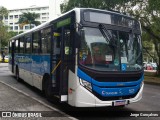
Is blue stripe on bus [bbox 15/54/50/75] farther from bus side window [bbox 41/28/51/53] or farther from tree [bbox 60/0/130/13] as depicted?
tree [bbox 60/0/130/13]

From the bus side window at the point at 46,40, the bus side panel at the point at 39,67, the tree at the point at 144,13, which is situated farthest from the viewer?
the tree at the point at 144,13

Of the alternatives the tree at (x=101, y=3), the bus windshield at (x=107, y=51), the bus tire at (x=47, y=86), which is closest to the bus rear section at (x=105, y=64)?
the bus windshield at (x=107, y=51)

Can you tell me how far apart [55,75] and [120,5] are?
13678 millimetres

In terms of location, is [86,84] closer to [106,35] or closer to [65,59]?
[65,59]

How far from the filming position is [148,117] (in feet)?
27.7

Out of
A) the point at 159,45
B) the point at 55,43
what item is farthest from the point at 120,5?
the point at 55,43

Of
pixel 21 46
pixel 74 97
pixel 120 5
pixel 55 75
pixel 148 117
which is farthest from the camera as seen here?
pixel 120 5

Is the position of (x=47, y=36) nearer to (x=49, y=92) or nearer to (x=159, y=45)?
(x=49, y=92)

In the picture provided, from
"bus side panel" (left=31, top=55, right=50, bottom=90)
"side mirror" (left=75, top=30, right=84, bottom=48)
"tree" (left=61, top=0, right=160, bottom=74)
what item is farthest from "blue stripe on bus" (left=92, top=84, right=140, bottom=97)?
"tree" (left=61, top=0, right=160, bottom=74)

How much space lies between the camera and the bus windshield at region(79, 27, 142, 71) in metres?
7.84

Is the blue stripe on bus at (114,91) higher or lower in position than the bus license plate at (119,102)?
higher

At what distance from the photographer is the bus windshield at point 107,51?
25.7 feet

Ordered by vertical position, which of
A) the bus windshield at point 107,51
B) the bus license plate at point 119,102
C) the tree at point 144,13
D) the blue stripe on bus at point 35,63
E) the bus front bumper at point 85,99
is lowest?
the bus license plate at point 119,102

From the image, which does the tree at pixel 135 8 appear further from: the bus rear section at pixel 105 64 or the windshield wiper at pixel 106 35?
the windshield wiper at pixel 106 35
